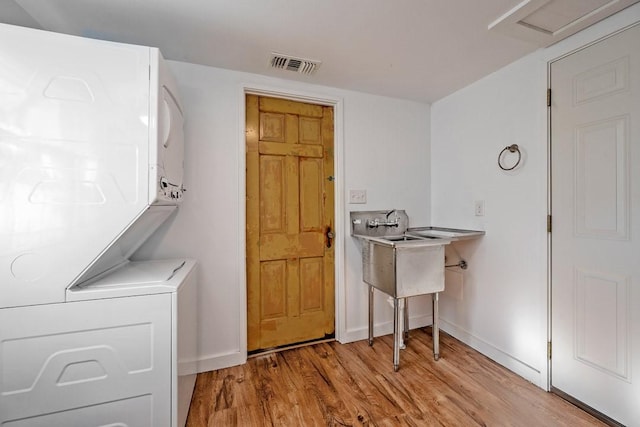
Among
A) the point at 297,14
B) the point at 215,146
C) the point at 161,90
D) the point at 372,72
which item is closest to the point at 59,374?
the point at 161,90

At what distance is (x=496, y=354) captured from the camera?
2.17 m

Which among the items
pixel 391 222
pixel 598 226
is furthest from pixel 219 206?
pixel 598 226

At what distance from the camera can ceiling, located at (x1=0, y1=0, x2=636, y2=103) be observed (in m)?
1.45

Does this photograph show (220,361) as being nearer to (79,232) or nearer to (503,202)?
(79,232)

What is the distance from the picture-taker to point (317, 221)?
97.3 inches

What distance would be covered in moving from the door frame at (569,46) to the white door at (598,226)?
0.08 ft

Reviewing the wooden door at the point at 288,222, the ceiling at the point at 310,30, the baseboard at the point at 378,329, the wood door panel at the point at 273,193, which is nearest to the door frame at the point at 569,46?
the ceiling at the point at 310,30

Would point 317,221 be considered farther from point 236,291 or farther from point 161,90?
point 161,90

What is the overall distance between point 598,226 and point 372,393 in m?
1.67

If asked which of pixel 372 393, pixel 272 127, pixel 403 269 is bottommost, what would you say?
pixel 372 393

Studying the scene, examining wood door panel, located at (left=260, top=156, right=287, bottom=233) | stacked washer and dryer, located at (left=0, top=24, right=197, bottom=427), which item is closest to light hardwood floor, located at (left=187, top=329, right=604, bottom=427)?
stacked washer and dryer, located at (left=0, top=24, right=197, bottom=427)

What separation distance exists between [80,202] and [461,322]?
2844mm

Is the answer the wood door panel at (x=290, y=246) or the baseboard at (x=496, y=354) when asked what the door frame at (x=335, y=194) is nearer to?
the wood door panel at (x=290, y=246)

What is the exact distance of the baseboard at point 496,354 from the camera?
6.22ft
